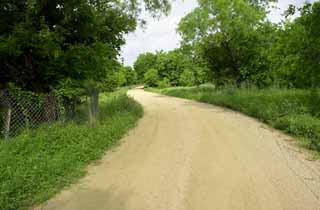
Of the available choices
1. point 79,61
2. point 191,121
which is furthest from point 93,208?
point 191,121

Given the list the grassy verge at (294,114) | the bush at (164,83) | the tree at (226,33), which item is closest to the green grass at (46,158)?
the grassy verge at (294,114)

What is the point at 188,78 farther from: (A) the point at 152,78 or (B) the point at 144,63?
(B) the point at 144,63

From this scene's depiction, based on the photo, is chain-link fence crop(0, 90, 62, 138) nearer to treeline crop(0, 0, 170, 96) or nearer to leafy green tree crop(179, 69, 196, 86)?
treeline crop(0, 0, 170, 96)

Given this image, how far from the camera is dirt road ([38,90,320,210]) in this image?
3283 millimetres

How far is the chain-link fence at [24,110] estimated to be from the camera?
6.27 m

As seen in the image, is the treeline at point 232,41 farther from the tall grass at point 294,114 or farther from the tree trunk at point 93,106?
the tree trunk at point 93,106

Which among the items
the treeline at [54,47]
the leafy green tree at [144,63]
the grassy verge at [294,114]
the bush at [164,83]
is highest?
the leafy green tree at [144,63]

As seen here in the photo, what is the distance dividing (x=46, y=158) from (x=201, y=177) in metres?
2.89

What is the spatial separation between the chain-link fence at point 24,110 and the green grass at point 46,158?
700mm

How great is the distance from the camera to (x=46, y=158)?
185 inches

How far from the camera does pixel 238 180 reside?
12.7ft

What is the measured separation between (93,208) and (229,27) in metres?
17.4

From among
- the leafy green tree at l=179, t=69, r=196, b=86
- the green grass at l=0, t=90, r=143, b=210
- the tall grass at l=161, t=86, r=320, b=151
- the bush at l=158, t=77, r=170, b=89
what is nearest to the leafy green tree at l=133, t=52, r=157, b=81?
the bush at l=158, t=77, r=170, b=89

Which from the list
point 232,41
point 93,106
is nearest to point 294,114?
point 93,106
